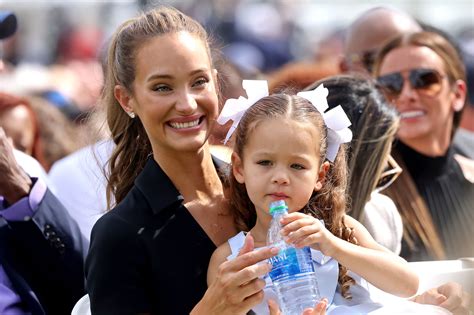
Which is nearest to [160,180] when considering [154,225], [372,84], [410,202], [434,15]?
[154,225]

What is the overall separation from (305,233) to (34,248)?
149 centimetres

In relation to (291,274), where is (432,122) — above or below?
above

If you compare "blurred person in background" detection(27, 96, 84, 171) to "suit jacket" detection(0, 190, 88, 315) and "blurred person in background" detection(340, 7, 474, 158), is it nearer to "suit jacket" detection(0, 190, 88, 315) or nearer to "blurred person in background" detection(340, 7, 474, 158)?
"blurred person in background" detection(340, 7, 474, 158)

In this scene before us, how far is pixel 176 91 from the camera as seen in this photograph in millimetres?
3164

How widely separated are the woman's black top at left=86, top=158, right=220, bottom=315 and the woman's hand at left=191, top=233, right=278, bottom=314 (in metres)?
0.26

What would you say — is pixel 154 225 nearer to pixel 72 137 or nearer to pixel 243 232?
pixel 243 232

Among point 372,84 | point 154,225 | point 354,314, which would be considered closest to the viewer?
point 354,314

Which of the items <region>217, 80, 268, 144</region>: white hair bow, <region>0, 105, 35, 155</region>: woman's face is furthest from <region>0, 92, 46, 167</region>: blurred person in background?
<region>217, 80, 268, 144</region>: white hair bow

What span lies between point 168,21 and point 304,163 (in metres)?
0.69

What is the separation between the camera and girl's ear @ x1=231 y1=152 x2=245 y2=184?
3049 millimetres

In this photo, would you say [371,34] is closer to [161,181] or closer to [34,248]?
[34,248]

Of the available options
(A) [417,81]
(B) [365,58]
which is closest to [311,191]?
(A) [417,81]

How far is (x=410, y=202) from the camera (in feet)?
15.5

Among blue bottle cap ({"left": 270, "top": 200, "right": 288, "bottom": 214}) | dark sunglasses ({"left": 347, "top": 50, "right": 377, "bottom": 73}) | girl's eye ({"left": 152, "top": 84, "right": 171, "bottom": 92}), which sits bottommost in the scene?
blue bottle cap ({"left": 270, "top": 200, "right": 288, "bottom": 214})
